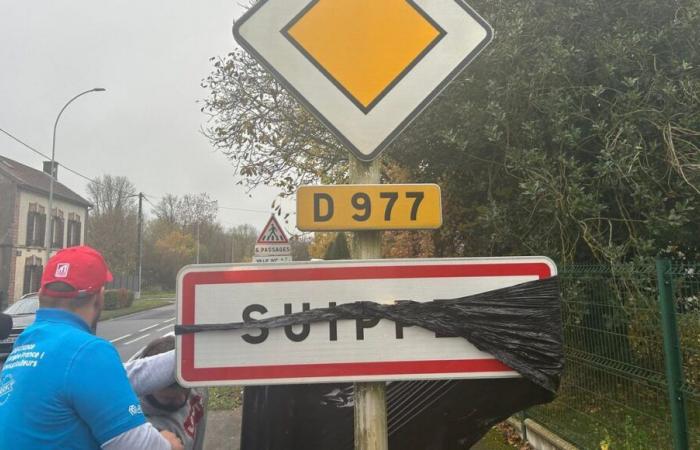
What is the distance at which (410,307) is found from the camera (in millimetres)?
1328

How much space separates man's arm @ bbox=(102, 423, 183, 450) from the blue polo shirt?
0.02 m

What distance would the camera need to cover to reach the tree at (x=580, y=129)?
5383 mm

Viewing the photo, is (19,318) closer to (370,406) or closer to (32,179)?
(370,406)

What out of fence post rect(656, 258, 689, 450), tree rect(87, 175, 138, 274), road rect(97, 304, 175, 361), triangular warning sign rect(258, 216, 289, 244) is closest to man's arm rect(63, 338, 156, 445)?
fence post rect(656, 258, 689, 450)

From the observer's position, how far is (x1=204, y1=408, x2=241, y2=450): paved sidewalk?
5742 mm

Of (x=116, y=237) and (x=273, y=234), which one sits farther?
(x=116, y=237)

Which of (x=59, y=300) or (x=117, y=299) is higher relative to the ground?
(x=59, y=300)

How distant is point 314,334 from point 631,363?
129 inches

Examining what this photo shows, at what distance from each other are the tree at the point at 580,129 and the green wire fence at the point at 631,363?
3.23 feet

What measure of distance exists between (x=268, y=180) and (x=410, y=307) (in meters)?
9.60

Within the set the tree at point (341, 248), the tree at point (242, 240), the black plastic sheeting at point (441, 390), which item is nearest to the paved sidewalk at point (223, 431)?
the tree at point (341, 248)

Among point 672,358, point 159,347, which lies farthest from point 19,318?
point 672,358

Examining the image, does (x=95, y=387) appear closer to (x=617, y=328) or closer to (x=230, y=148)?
(x=617, y=328)

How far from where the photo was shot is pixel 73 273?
1624 millimetres
